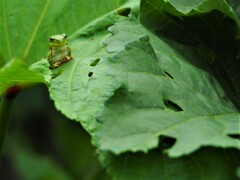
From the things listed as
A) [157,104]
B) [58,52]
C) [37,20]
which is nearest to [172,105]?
[157,104]

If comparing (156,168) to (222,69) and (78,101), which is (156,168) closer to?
(78,101)

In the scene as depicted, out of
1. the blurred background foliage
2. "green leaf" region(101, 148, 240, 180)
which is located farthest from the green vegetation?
the blurred background foliage

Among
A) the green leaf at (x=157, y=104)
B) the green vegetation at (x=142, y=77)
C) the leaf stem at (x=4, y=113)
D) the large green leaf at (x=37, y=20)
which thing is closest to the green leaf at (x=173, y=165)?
the green vegetation at (x=142, y=77)

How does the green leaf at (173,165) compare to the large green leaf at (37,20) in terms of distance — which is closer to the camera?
the green leaf at (173,165)

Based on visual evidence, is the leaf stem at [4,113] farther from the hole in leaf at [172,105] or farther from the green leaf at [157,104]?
Answer: the hole in leaf at [172,105]

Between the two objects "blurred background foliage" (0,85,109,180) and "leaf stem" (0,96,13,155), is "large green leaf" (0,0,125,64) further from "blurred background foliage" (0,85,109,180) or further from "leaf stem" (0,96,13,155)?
"blurred background foliage" (0,85,109,180)
